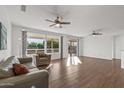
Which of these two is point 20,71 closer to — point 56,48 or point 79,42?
point 56,48

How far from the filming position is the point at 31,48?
725cm

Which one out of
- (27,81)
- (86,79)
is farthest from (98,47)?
(27,81)

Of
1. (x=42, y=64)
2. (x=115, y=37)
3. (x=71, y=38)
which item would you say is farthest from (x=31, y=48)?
(x=115, y=37)

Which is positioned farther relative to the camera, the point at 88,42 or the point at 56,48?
the point at 88,42

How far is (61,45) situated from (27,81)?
7467 mm

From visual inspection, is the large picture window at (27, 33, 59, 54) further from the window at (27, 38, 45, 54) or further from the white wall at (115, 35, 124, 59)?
the white wall at (115, 35, 124, 59)

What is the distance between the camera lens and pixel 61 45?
30.0 feet

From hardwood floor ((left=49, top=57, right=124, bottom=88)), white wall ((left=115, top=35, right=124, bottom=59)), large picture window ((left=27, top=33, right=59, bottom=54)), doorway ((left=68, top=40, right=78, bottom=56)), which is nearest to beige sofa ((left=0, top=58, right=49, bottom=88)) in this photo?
hardwood floor ((left=49, top=57, right=124, bottom=88))

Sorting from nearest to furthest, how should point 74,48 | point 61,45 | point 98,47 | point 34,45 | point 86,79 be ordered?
point 86,79
point 34,45
point 61,45
point 98,47
point 74,48

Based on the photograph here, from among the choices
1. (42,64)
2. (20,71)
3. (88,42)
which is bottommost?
(42,64)

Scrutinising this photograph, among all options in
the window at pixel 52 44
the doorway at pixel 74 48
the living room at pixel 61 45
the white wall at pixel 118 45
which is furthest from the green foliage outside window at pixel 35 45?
the white wall at pixel 118 45

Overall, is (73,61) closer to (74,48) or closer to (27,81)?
(74,48)
